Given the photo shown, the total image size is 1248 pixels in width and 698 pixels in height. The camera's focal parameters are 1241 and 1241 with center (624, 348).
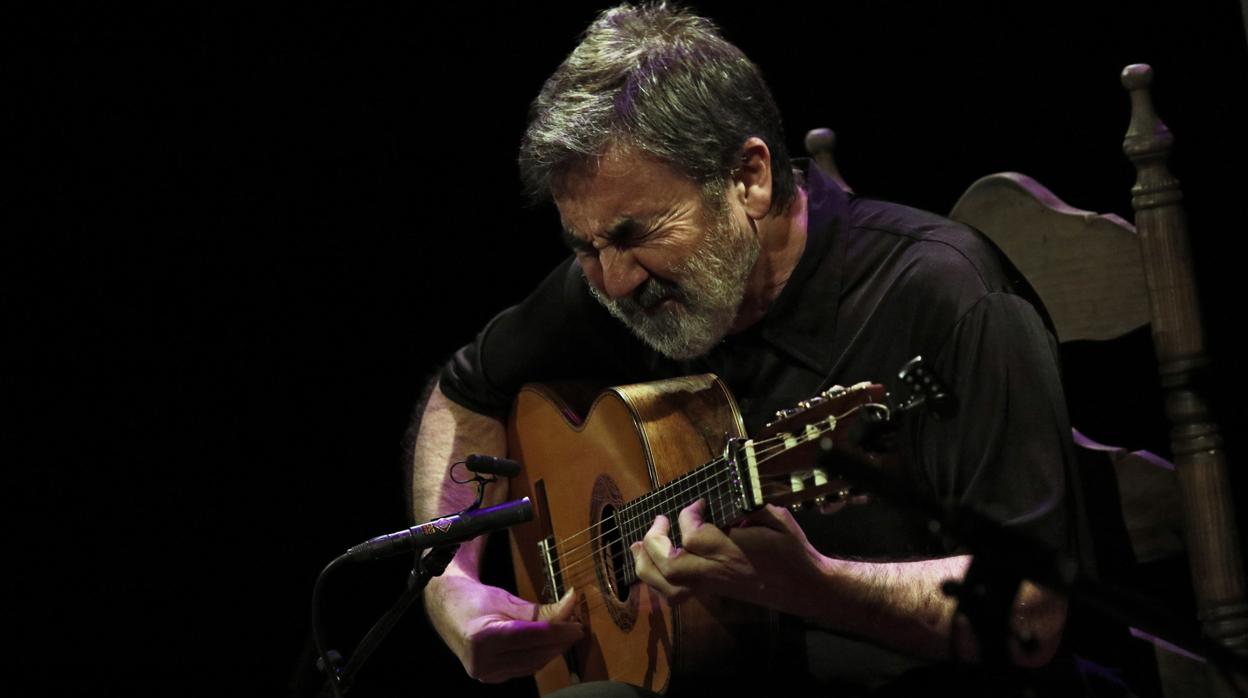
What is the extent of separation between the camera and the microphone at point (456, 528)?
6.59 feet

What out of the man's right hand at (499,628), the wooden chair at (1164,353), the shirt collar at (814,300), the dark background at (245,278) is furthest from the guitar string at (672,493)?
the dark background at (245,278)

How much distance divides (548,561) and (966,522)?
155 centimetres

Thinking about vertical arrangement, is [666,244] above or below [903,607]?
above

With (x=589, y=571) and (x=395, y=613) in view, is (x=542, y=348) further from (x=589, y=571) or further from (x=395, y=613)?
(x=395, y=613)

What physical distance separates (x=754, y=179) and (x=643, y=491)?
628 mm

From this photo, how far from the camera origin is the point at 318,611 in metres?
2.10

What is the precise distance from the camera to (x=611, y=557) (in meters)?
2.45

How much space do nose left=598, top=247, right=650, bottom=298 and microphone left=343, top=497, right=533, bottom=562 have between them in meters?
0.51

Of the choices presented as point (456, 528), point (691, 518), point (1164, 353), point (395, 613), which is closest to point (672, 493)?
point (691, 518)

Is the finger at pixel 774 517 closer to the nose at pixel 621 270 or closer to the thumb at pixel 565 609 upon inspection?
the nose at pixel 621 270

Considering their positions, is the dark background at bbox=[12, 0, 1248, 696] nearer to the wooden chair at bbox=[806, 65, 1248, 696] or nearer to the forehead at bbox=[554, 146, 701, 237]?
the wooden chair at bbox=[806, 65, 1248, 696]

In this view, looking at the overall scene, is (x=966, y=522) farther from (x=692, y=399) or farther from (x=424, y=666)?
(x=424, y=666)

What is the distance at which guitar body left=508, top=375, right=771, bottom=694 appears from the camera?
89.4 inches

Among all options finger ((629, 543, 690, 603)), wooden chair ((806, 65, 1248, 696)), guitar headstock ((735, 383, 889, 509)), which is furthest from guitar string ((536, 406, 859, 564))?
wooden chair ((806, 65, 1248, 696))
